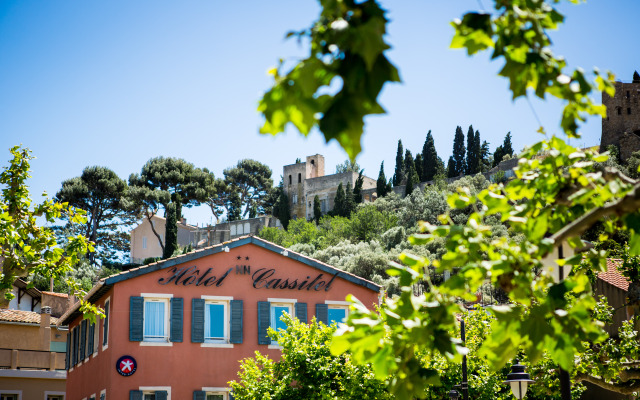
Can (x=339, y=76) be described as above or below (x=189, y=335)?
above

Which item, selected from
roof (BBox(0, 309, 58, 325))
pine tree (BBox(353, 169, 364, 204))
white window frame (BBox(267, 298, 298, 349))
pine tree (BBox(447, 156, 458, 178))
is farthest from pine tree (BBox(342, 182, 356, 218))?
white window frame (BBox(267, 298, 298, 349))

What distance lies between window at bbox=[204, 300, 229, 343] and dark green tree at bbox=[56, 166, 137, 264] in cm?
5633

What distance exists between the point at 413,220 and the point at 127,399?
54.0 metres

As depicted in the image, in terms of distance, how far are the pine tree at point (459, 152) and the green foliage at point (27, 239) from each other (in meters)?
82.8

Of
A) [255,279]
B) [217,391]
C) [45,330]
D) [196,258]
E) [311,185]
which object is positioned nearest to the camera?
[217,391]

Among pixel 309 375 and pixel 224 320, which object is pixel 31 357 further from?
pixel 309 375

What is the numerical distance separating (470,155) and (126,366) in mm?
75025

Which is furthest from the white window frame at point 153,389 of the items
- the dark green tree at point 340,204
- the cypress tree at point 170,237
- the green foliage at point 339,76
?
the dark green tree at point 340,204

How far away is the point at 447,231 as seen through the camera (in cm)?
442

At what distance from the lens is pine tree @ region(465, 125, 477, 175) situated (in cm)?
9375

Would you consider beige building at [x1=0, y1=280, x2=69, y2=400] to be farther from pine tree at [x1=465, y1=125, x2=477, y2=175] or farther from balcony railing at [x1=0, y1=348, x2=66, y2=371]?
pine tree at [x1=465, y1=125, x2=477, y2=175]

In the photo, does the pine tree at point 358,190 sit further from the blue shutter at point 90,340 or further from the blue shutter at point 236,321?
the blue shutter at point 236,321

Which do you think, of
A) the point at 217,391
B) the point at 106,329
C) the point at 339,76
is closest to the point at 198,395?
the point at 217,391

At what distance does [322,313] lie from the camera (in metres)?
27.7
